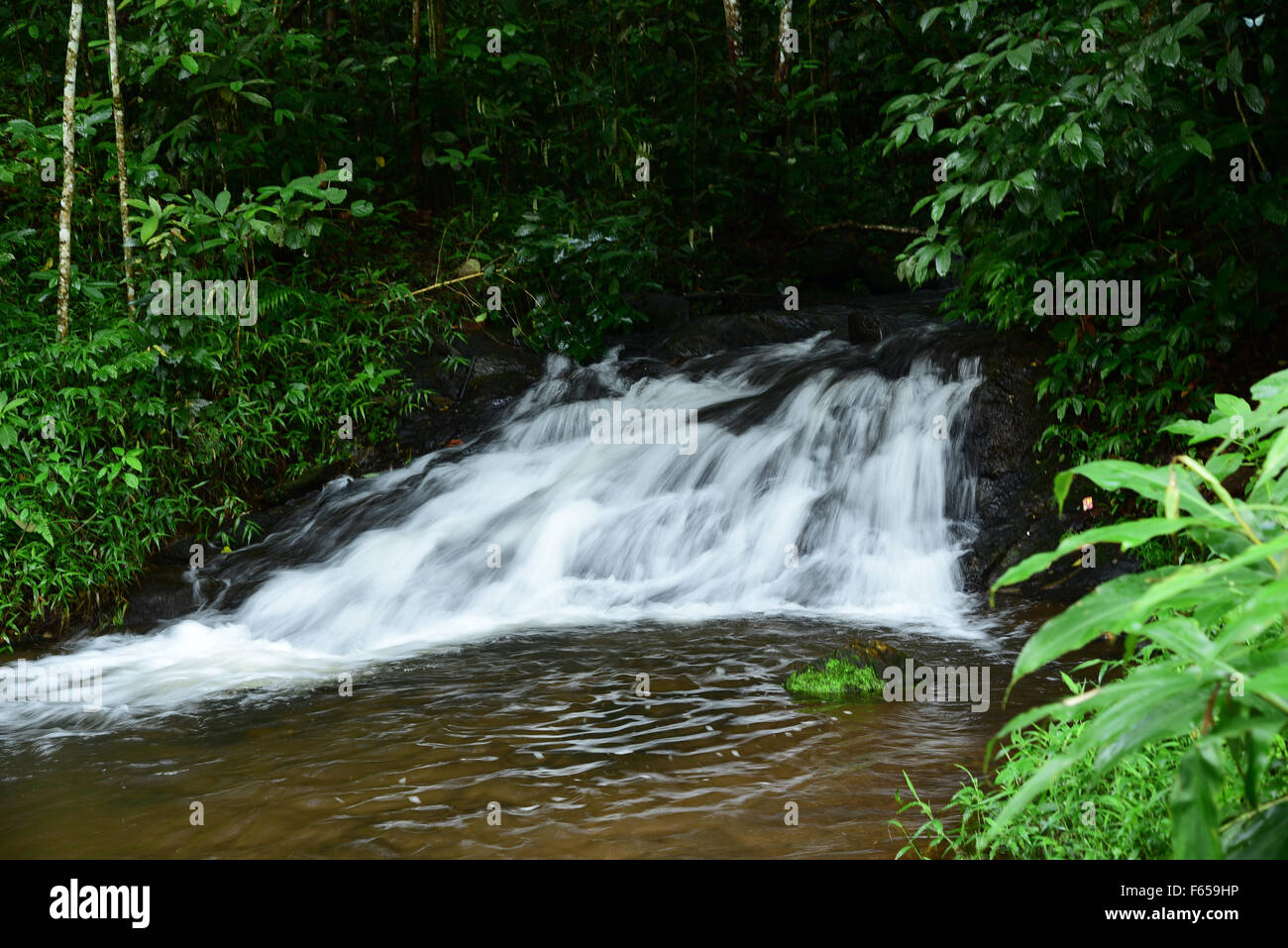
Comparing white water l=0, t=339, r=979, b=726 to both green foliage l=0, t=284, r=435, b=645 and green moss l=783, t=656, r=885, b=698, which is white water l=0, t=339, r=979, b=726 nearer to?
green foliage l=0, t=284, r=435, b=645

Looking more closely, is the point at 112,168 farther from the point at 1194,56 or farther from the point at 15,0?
the point at 1194,56

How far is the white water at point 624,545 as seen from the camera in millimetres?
5270

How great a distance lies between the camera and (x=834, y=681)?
3.98m

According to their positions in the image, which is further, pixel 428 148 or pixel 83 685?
pixel 428 148

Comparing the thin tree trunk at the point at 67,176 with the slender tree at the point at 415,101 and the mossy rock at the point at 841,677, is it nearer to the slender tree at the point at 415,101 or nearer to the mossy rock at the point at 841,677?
the slender tree at the point at 415,101

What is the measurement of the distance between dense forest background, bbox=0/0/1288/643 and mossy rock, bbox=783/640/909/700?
2246 mm

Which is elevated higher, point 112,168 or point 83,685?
point 112,168

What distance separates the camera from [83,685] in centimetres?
470

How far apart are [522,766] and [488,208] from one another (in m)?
7.21

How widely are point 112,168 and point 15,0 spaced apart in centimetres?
281

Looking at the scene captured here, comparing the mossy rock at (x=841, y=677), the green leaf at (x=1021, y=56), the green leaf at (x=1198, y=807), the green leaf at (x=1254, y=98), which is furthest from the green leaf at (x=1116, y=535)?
the green leaf at (x=1254, y=98)

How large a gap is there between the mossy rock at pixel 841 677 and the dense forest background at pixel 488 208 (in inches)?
88.4
